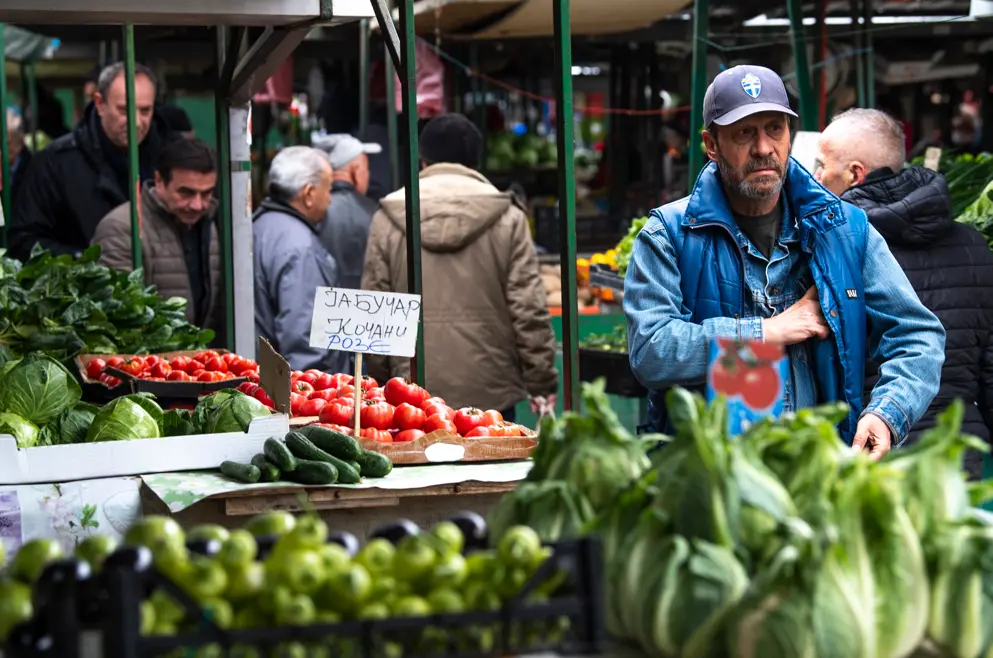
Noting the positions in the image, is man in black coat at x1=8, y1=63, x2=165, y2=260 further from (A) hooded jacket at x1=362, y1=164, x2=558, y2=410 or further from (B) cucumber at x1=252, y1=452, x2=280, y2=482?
(B) cucumber at x1=252, y1=452, x2=280, y2=482

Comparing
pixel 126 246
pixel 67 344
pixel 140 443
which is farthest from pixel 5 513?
pixel 126 246

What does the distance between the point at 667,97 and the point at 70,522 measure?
951cm

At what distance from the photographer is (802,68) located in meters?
7.98

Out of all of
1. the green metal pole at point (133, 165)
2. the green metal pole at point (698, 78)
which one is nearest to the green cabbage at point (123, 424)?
the green metal pole at point (133, 165)

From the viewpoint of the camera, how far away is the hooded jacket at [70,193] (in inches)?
305

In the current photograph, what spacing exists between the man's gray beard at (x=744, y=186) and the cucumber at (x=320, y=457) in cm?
119

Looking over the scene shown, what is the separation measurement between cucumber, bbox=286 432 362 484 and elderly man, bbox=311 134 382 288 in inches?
159

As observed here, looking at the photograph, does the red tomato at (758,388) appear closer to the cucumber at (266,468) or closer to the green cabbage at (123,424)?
the cucumber at (266,468)

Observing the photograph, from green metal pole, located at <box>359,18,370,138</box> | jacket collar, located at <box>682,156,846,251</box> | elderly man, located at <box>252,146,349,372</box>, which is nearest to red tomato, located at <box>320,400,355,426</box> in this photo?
jacket collar, located at <box>682,156,846,251</box>

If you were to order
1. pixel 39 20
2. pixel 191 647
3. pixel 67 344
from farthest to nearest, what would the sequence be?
1. pixel 67 344
2. pixel 39 20
3. pixel 191 647

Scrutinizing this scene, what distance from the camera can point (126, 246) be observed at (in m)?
7.10

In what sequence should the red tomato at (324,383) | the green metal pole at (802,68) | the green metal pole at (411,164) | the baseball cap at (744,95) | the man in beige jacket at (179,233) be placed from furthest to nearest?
the green metal pole at (802,68)
the man in beige jacket at (179,233)
the red tomato at (324,383)
the green metal pole at (411,164)
the baseball cap at (744,95)

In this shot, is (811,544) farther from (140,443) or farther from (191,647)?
(140,443)

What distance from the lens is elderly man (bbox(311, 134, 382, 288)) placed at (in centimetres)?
761
